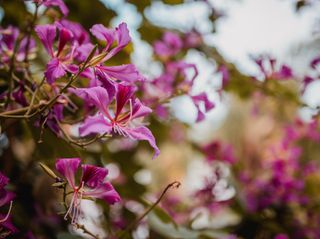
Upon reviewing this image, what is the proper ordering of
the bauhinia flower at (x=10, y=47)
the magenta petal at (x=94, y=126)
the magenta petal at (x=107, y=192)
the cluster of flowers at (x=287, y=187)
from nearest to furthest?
the magenta petal at (x=94, y=126) → the magenta petal at (x=107, y=192) → the bauhinia flower at (x=10, y=47) → the cluster of flowers at (x=287, y=187)

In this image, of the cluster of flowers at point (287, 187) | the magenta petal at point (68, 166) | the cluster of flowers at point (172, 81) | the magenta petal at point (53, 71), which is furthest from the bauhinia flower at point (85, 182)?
the cluster of flowers at point (287, 187)

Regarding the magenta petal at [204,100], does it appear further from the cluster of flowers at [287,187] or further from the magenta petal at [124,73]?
the cluster of flowers at [287,187]

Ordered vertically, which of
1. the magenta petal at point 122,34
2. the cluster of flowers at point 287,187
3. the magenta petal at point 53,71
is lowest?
the cluster of flowers at point 287,187

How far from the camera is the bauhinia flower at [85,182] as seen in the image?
587 millimetres

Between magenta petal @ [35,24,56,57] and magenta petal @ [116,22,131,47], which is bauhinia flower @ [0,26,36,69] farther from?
magenta petal @ [116,22,131,47]

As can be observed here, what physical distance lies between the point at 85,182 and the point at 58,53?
0.71 ft

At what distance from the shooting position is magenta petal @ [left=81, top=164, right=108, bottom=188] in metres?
0.60

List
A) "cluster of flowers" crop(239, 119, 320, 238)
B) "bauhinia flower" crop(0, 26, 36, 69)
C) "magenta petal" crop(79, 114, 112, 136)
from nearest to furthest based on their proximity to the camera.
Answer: "magenta petal" crop(79, 114, 112, 136), "bauhinia flower" crop(0, 26, 36, 69), "cluster of flowers" crop(239, 119, 320, 238)

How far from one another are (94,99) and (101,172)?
104 mm

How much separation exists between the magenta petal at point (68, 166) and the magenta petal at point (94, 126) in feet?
0.22

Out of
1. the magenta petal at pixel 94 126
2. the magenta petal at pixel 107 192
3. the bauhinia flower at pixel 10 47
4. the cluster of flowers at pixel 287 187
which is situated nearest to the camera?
the magenta petal at pixel 94 126

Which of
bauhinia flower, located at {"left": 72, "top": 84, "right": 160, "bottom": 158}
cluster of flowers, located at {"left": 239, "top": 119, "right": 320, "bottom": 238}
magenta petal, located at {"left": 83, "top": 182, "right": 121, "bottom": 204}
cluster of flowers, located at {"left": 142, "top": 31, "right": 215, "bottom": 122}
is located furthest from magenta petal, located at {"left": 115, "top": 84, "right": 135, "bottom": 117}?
cluster of flowers, located at {"left": 239, "top": 119, "right": 320, "bottom": 238}

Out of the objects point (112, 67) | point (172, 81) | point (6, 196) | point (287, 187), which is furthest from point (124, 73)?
point (287, 187)

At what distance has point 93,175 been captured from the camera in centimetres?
61
